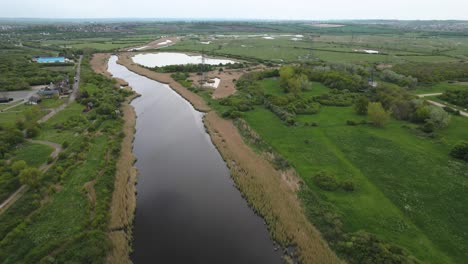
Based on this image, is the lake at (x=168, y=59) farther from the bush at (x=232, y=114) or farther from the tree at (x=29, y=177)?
the tree at (x=29, y=177)

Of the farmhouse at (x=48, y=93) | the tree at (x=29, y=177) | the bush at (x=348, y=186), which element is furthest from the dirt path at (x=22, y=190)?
the bush at (x=348, y=186)

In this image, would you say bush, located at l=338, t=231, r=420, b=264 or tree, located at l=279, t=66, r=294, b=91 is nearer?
bush, located at l=338, t=231, r=420, b=264

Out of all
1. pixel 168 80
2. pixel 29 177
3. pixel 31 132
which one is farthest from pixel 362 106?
pixel 31 132

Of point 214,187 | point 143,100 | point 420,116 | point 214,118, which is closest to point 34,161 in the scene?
point 214,187

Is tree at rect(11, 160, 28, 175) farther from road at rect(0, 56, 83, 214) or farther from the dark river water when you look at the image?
the dark river water

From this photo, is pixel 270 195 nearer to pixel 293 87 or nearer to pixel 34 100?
pixel 293 87

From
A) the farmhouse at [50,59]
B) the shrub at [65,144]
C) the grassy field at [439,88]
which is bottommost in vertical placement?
the shrub at [65,144]

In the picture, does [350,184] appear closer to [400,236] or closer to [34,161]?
[400,236]

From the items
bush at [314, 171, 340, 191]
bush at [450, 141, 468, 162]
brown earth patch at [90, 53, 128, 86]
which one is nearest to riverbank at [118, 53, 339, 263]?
bush at [314, 171, 340, 191]
